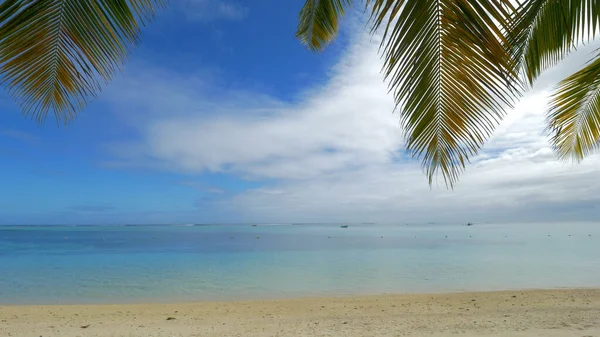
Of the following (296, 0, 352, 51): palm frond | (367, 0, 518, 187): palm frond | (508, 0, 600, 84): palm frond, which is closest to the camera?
(367, 0, 518, 187): palm frond

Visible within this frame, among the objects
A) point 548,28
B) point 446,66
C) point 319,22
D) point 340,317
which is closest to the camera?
point 446,66

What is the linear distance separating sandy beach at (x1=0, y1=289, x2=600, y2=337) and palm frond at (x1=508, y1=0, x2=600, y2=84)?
4.74 metres

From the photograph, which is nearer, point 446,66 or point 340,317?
point 446,66

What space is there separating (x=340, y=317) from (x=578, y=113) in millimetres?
6062

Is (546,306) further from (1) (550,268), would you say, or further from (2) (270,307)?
(1) (550,268)

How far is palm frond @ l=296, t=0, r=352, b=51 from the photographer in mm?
6206

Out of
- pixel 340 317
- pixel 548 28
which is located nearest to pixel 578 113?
pixel 548 28

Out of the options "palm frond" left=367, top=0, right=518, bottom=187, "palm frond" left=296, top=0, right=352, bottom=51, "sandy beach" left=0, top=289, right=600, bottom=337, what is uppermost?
"palm frond" left=296, top=0, right=352, bottom=51

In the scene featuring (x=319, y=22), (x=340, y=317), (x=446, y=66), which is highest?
(x=319, y=22)

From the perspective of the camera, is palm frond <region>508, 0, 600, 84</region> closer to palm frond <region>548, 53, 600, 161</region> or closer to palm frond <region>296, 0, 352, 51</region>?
palm frond <region>548, 53, 600, 161</region>

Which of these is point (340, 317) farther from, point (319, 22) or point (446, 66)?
point (446, 66)

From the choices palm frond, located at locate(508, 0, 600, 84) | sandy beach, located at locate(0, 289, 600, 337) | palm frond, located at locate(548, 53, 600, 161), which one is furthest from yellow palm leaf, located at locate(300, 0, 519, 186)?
sandy beach, located at locate(0, 289, 600, 337)

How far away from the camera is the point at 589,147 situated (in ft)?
18.3

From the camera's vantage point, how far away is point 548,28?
4.09 meters
